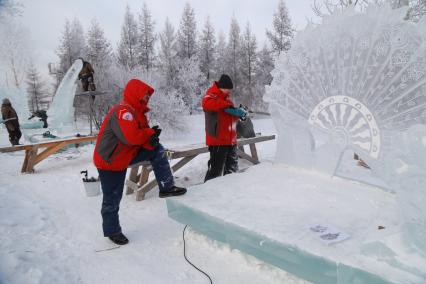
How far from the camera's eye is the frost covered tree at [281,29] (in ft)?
82.5

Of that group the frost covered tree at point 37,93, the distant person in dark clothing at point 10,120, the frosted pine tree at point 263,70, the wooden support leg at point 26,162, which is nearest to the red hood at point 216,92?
the wooden support leg at point 26,162

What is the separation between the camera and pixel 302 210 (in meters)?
2.76

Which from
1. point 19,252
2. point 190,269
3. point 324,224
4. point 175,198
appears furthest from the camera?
point 175,198

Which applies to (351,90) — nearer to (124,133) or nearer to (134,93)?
(134,93)

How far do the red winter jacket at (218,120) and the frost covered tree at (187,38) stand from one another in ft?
81.4

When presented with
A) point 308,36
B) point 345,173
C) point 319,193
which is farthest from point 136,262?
point 308,36

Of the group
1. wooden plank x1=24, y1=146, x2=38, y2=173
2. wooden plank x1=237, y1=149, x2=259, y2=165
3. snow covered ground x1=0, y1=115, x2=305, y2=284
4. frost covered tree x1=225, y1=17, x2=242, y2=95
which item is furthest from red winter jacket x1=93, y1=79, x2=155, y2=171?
frost covered tree x1=225, y1=17, x2=242, y2=95

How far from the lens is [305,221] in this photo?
253 centimetres

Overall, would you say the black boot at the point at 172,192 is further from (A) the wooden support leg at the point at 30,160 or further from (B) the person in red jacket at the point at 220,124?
(A) the wooden support leg at the point at 30,160

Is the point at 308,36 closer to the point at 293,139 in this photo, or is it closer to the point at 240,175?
the point at 293,139

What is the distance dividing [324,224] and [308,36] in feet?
7.54

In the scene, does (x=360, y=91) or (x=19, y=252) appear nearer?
(x=19, y=252)

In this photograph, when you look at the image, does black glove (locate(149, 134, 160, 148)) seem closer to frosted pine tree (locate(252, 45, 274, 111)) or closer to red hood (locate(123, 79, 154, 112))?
red hood (locate(123, 79, 154, 112))

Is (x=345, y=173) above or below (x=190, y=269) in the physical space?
above
